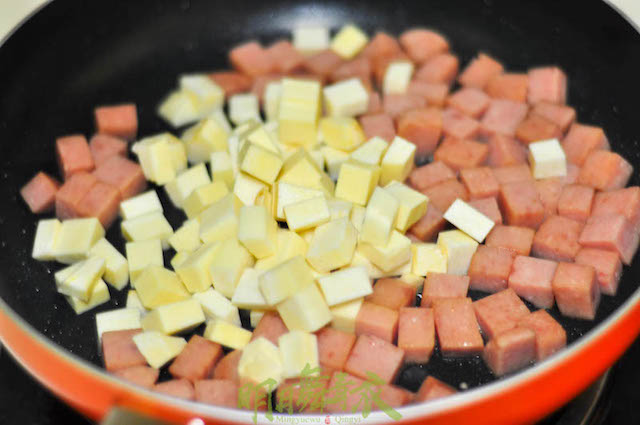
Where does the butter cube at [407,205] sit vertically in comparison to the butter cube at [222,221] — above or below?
above

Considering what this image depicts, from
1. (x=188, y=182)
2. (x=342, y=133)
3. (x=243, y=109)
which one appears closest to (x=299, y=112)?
(x=342, y=133)

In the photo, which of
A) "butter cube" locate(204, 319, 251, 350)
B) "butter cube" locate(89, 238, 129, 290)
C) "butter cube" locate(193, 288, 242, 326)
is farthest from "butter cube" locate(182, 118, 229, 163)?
"butter cube" locate(204, 319, 251, 350)

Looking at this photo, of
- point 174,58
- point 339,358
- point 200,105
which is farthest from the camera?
point 174,58

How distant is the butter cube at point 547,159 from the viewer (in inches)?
71.1

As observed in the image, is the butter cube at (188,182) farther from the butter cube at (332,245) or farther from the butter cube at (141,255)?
the butter cube at (332,245)

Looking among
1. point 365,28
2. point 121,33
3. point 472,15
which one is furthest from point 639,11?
point 121,33

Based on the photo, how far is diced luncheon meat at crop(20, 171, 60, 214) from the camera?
183cm

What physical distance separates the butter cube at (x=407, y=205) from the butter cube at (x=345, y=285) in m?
0.18

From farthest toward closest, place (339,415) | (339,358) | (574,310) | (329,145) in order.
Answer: (329,145) < (574,310) < (339,358) < (339,415)

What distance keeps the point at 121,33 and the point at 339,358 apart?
1.36 m

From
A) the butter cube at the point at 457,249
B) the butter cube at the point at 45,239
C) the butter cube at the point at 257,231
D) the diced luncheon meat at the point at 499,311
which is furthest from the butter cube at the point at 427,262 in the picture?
the butter cube at the point at 45,239

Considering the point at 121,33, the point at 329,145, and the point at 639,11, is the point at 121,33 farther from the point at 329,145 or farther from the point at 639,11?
the point at 639,11

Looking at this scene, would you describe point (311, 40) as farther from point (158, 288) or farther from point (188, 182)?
point (158, 288)

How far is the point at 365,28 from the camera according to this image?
2342 mm
